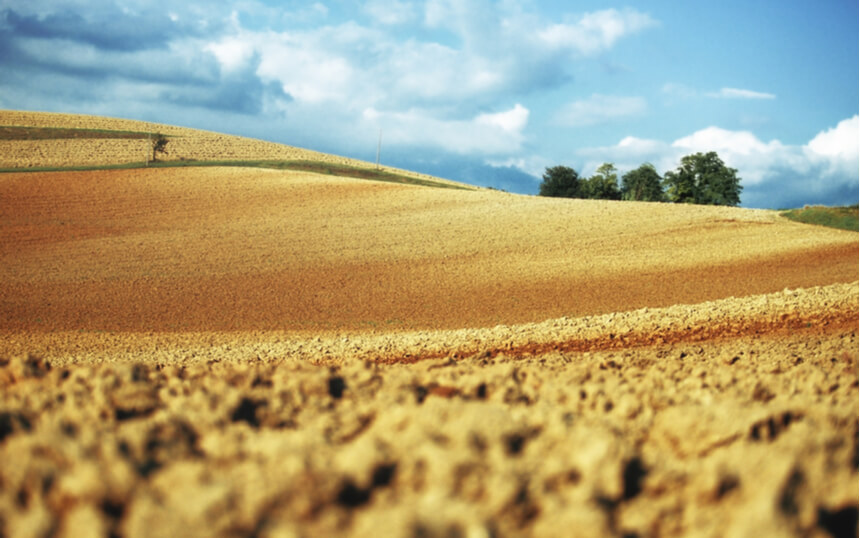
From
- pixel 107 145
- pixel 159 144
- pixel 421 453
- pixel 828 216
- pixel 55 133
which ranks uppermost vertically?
pixel 55 133

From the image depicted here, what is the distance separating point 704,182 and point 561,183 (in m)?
17.9

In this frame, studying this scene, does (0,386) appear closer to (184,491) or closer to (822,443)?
(184,491)

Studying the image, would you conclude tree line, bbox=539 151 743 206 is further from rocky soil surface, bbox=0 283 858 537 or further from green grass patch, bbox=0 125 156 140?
rocky soil surface, bbox=0 283 858 537

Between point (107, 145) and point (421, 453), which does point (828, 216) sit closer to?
point (421, 453)

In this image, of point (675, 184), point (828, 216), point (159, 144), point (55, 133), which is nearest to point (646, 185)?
point (675, 184)

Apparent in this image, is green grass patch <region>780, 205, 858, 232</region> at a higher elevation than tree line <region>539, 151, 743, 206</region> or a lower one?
lower

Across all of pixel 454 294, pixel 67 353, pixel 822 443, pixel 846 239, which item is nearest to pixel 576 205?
pixel 846 239

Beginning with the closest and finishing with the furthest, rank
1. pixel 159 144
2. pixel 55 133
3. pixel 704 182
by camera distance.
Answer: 1. pixel 55 133
2. pixel 159 144
3. pixel 704 182

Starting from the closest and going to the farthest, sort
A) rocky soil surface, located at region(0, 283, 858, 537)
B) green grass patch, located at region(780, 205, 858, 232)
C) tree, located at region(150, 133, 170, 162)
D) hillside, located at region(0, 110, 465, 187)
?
rocky soil surface, located at region(0, 283, 858, 537), green grass patch, located at region(780, 205, 858, 232), hillside, located at region(0, 110, 465, 187), tree, located at region(150, 133, 170, 162)

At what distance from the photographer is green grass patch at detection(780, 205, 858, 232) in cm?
2978

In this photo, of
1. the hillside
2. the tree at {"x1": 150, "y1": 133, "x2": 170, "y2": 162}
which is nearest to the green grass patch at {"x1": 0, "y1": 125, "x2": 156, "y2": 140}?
the hillside

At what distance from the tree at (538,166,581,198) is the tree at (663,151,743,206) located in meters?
12.4

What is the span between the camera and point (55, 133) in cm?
5419

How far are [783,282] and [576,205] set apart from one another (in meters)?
16.9
